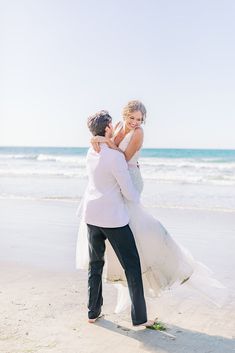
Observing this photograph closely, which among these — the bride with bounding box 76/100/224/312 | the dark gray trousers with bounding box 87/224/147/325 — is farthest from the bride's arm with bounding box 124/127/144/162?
the dark gray trousers with bounding box 87/224/147/325

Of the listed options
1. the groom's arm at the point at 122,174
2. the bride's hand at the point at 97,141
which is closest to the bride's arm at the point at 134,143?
the groom's arm at the point at 122,174

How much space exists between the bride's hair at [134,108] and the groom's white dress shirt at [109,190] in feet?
1.05

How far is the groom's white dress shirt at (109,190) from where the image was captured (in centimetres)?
381

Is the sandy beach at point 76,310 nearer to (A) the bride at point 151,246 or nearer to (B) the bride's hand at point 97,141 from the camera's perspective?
(A) the bride at point 151,246

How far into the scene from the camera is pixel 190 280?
4043 millimetres

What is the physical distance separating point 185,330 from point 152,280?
477 millimetres

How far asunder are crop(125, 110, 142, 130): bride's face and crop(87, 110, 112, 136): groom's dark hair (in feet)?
0.50

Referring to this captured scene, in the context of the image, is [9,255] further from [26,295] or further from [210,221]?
[210,221]

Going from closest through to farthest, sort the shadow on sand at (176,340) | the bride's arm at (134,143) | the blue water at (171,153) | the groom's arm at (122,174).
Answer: the shadow on sand at (176,340), the groom's arm at (122,174), the bride's arm at (134,143), the blue water at (171,153)

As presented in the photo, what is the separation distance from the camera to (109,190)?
390 centimetres

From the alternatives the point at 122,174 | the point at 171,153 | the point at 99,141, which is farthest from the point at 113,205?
the point at 171,153

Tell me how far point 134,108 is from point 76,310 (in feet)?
6.27

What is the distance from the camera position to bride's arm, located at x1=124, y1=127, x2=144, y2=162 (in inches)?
154

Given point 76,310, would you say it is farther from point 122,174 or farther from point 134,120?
point 134,120
